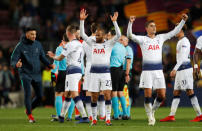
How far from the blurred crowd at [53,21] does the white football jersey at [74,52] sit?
327 inches

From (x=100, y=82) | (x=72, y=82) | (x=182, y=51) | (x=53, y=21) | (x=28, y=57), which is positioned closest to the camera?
(x=100, y=82)

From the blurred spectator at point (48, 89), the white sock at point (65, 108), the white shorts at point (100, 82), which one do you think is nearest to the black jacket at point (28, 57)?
the white sock at point (65, 108)

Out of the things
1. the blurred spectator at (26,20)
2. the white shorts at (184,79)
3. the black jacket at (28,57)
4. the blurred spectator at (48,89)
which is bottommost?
the blurred spectator at (48,89)

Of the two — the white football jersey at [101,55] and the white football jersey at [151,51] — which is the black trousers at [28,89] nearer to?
the white football jersey at [101,55]

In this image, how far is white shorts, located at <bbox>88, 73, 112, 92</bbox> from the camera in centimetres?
1324

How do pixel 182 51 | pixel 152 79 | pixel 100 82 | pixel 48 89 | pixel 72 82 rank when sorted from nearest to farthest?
pixel 100 82, pixel 152 79, pixel 72 82, pixel 182 51, pixel 48 89

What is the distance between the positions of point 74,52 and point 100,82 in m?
1.34

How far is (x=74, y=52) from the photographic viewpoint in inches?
559

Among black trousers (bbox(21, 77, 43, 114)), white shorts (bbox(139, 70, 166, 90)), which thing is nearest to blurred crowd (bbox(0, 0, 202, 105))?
black trousers (bbox(21, 77, 43, 114))

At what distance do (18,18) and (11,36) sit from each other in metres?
1.24

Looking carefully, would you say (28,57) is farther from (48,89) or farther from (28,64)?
(48,89)

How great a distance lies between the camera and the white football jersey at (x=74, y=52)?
14.0 metres

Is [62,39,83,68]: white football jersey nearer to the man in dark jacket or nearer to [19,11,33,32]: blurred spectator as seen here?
the man in dark jacket

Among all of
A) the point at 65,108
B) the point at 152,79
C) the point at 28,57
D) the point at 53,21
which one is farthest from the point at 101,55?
the point at 53,21
